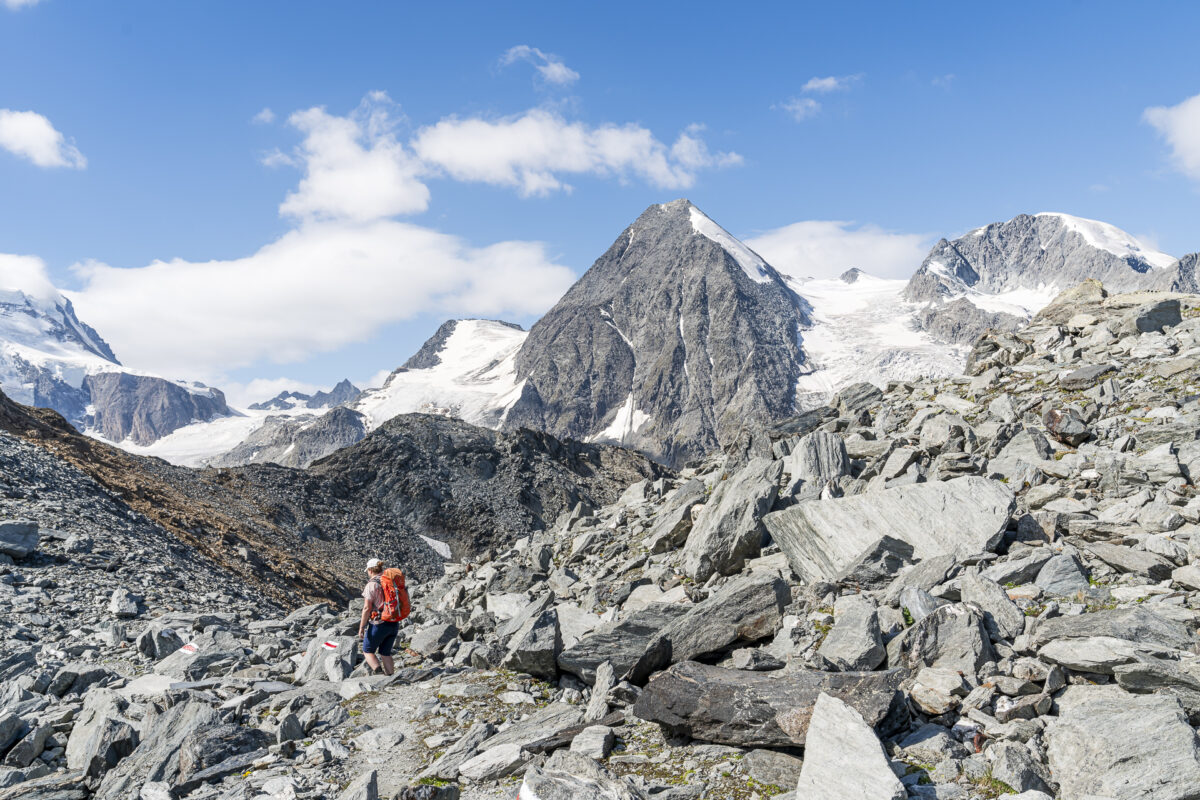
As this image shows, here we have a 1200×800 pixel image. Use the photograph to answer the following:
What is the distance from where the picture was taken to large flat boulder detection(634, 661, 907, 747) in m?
6.51

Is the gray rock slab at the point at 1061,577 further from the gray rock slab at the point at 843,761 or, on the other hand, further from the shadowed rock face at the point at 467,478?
the shadowed rock face at the point at 467,478

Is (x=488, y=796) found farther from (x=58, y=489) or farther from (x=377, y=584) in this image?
(x=58, y=489)

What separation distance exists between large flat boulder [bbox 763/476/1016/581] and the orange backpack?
286 inches

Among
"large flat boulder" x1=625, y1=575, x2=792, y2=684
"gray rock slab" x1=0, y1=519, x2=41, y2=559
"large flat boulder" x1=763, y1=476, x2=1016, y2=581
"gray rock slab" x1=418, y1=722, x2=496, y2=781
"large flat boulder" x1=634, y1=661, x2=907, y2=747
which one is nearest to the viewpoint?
"large flat boulder" x1=634, y1=661, x2=907, y2=747

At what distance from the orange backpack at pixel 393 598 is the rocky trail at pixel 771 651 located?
1.12m

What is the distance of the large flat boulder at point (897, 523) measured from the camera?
10.7 m

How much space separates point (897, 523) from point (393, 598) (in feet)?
30.6

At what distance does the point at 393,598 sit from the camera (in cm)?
1253

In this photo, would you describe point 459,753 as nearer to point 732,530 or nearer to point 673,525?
point 732,530

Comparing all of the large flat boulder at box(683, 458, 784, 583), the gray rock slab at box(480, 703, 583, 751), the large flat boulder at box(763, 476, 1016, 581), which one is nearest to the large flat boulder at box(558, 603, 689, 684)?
the gray rock slab at box(480, 703, 583, 751)

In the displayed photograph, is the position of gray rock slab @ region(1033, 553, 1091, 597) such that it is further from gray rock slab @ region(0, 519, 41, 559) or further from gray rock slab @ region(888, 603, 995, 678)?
gray rock slab @ region(0, 519, 41, 559)

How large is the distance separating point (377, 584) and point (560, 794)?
8.02 meters

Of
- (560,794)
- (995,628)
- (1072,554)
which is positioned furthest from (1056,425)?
(560,794)

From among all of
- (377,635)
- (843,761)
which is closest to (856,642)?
(843,761)
